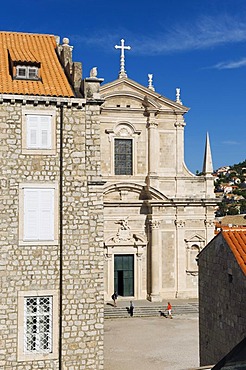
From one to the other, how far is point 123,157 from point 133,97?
3.99 metres

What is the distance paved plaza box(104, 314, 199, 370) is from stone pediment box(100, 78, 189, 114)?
44.2 ft

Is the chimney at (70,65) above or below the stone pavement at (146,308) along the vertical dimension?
above

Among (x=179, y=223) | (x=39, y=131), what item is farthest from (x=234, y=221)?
(x=39, y=131)

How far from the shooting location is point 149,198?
31.8m

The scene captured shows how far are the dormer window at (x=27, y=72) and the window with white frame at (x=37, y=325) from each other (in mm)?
6819

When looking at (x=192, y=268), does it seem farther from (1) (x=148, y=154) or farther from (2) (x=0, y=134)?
(2) (x=0, y=134)

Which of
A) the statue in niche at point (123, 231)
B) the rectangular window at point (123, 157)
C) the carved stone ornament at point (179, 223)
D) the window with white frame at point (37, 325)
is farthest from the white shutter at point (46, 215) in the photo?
the carved stone ornament at point (179, 223)

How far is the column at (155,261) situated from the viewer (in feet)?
102

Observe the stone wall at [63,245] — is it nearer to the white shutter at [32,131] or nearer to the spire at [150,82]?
the white shutter at [32,131]

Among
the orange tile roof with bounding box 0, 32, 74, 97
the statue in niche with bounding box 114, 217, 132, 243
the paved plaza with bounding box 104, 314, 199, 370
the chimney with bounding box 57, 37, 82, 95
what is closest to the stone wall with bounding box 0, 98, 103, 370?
the orange tile roof with bounding box 0, 32, 74, 97

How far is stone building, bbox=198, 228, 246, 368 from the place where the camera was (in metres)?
11.7

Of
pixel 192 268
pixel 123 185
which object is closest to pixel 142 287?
pixel 192 268

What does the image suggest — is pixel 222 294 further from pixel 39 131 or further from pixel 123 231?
pixel 123 231

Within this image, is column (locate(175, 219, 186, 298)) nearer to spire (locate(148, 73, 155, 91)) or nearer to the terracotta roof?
spire (locate(148, 73, 155, 91))
